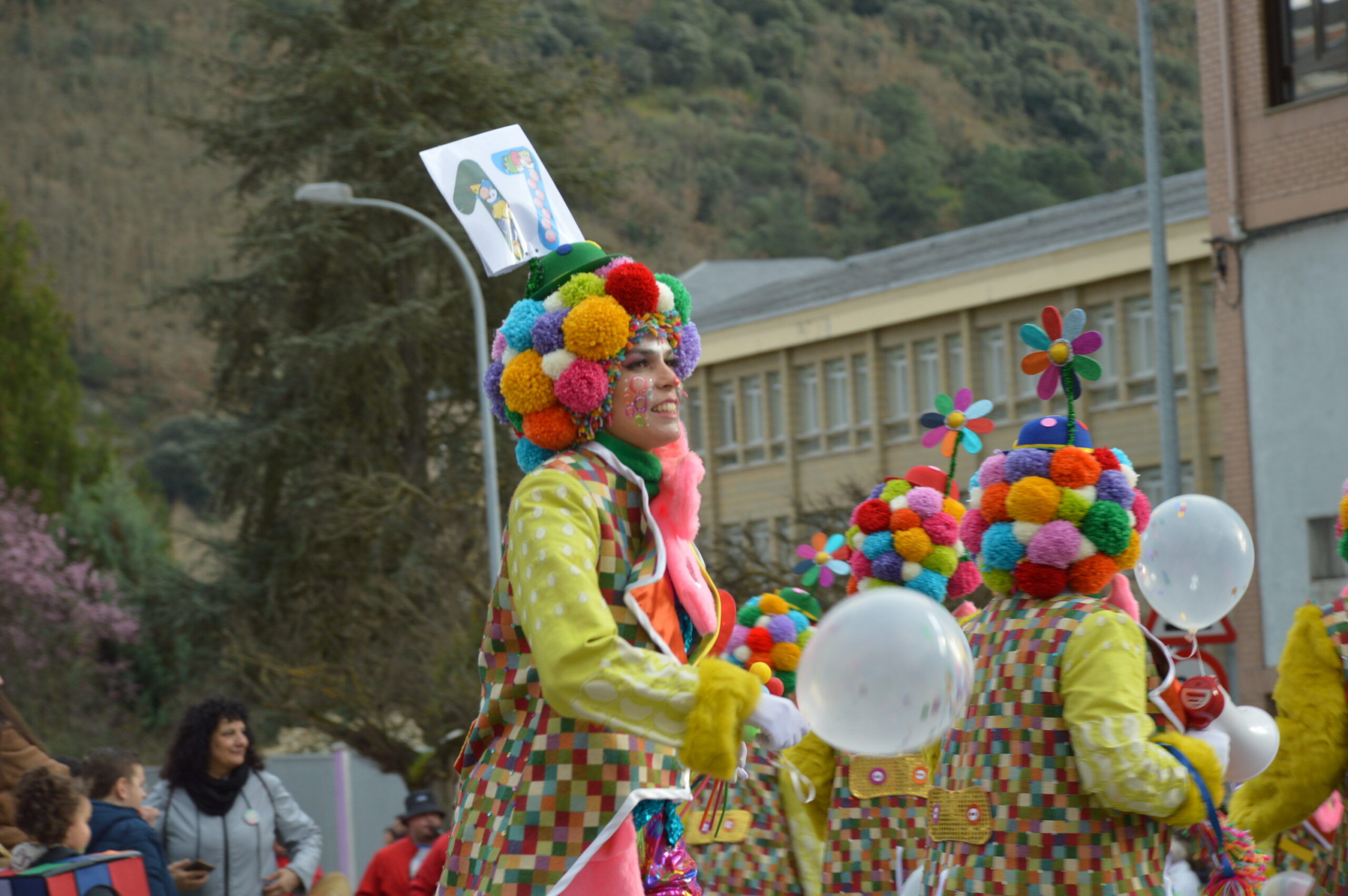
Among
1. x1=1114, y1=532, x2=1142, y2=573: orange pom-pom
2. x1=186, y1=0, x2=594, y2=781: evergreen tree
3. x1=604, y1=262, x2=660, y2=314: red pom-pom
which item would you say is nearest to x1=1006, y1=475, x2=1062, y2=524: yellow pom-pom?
x1=1114, y1=532, x2=1142, y2=573: orange pom-pom

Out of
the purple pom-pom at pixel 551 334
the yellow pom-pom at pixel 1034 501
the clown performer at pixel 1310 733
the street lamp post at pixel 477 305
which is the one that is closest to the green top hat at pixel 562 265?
the purple pom-pom at pixel 551 334

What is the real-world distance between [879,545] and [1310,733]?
245 cm

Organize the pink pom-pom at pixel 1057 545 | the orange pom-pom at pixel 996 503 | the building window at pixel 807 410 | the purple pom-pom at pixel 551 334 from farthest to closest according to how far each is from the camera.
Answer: the building window at pixel 807 410
the orange pom-pom at pixel 996 503
the pink pom-pom at pixel 1057 545
the purple pom-pom at pixel 551 334

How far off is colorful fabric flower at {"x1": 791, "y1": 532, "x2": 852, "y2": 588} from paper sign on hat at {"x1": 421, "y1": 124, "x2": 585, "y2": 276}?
429cm

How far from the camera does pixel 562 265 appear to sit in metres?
4.77

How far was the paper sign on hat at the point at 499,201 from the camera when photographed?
4.82 metres

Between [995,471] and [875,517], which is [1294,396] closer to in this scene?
[875,517]

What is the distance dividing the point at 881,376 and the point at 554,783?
121 ft

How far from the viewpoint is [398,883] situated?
10391mm

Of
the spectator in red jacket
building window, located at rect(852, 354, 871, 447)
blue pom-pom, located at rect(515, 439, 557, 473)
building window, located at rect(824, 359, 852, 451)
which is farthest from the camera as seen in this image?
building window, located at rect(824, 359, 852, 451)

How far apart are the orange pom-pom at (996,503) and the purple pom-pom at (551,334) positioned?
1711 mm

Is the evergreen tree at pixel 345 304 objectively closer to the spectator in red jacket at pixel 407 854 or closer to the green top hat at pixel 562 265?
the spectator in red jacket at pixel 407 854

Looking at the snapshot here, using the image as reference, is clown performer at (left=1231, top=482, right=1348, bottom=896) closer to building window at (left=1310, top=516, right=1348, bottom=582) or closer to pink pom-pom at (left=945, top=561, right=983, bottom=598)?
pink pom-pom at (left=945, top=561, right=983, bottom=598)

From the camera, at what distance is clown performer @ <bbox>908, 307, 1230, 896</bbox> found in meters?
5.21
